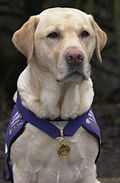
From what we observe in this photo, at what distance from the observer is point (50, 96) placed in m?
4.45

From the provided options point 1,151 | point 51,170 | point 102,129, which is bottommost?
point 102,129

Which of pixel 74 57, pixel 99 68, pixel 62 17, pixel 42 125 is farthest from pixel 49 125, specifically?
pixel 99 68

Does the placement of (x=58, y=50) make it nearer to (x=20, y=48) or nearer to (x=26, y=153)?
(x=20, y=48)

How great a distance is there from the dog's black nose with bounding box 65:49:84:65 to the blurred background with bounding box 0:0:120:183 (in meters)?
2.18


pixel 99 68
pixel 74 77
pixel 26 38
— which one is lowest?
pixel 99 68

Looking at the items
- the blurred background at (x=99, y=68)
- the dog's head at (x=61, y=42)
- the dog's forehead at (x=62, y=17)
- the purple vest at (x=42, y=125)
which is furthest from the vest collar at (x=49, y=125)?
the blurred background at (x=99, y=68)

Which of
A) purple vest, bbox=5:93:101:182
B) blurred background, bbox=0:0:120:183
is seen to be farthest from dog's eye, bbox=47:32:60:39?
blurred background, bbox=0:0:120:183

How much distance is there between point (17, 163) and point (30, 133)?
23 centimetres

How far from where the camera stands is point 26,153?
438 centimetres

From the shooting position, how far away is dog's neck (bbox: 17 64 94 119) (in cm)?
442

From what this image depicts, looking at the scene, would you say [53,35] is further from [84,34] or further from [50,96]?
[50,96]

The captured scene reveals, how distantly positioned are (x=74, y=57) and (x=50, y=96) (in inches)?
17.3

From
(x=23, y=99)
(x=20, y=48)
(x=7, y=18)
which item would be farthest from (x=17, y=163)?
(x=7, y=18)

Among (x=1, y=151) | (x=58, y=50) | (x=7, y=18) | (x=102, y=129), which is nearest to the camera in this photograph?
(x=58, y=50)
